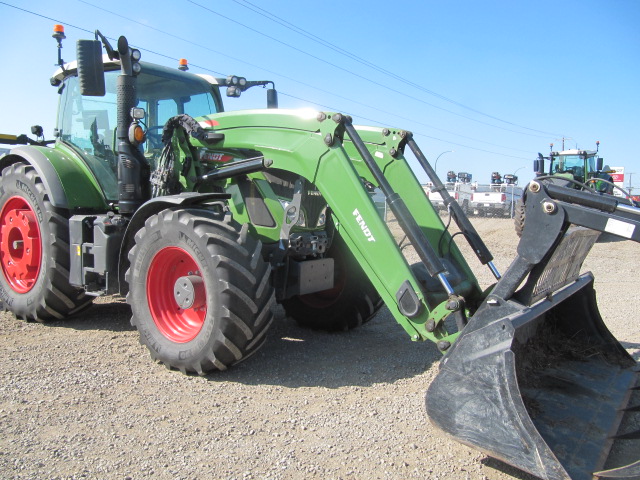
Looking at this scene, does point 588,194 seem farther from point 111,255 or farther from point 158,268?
point 111,255

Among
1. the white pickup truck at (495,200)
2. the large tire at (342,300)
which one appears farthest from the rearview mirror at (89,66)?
the white pickup truck at (495,200)

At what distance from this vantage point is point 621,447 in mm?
3156

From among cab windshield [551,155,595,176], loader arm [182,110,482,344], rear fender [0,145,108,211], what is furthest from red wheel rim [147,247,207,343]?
cab windshield [551,155,595,176]

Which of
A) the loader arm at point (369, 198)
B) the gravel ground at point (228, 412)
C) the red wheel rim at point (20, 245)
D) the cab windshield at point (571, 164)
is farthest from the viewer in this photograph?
the cab windshield at point (571, 164)

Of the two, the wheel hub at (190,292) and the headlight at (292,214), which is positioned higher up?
the headlight at (292,214)

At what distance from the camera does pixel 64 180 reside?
5.44 metres

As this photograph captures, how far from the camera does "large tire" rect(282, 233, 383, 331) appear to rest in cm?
534

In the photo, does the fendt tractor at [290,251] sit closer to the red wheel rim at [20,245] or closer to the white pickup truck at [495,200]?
the red wheel rim at [20,245]

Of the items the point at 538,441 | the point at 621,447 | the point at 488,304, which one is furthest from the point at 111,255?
the point at 621,447

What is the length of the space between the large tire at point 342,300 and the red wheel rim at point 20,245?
269cm

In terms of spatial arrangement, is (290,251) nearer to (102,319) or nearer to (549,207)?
(549,207)

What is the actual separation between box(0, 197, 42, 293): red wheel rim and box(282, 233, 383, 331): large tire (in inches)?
106

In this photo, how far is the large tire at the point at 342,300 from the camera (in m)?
5.34

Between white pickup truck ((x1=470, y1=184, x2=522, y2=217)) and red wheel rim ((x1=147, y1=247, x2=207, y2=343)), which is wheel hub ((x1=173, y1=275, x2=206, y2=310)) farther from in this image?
white pickup truck ((x1=470, y1=184, x2=522, y2=217))
